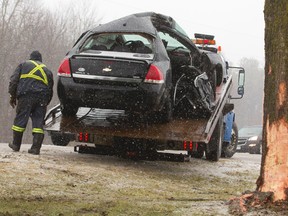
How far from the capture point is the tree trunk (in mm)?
5129

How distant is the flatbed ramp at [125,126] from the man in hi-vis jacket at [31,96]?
23cm

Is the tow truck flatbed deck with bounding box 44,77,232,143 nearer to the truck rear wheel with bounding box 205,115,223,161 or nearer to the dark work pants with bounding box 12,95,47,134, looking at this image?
the dark work pants with bounding box 12,95,47,134

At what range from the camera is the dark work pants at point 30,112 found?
9.08 metres

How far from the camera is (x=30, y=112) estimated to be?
922 centimetres

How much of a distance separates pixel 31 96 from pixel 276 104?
4.87m

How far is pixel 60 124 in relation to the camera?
8.86 meters

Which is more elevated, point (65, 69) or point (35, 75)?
point (65, 69)

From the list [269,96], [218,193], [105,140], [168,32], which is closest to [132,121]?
[105,140]

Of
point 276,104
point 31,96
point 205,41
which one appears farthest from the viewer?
point 205,41

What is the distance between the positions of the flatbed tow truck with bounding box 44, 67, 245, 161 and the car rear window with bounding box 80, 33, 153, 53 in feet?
3.50

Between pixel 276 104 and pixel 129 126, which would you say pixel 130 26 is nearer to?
pixel 129 126

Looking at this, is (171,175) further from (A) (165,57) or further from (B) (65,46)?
(B) (65,46)

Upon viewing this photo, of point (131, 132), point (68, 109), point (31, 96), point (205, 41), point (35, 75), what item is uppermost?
point (205, 41)

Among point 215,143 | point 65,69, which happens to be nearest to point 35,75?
point 65,69
